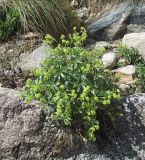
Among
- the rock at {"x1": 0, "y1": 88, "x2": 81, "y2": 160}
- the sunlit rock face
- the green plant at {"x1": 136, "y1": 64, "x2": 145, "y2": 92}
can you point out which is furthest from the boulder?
the sunlit rock face

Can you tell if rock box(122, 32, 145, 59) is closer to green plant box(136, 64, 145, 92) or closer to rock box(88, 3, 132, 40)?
green plant box(136, 64, 145, 92)

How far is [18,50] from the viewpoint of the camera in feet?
17.3

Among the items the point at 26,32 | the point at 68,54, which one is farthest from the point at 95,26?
the point at 68,54

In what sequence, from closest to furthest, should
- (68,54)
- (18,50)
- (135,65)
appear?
(68,54)
(135,65)
(18,50)

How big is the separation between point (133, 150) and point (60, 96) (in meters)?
0.86

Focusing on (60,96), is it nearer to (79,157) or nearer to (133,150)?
(79,157)

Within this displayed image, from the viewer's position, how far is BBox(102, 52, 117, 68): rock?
4.98 metres

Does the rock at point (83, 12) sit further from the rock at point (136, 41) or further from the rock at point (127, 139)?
the rock at point (127, 139)

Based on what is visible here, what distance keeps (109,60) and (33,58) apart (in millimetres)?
901

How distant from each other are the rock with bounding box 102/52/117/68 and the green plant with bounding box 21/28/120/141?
124cm

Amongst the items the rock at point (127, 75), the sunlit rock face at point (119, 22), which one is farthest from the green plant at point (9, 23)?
the rock at point (127, 75)

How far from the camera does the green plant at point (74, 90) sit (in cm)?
344

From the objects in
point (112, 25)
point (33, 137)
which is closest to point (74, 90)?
point (33, 137)

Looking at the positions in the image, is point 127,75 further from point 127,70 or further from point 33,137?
point 33,137
